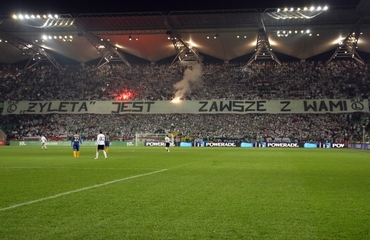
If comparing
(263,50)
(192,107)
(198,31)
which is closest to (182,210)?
(198,31)

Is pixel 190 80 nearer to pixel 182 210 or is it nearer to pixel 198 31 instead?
pixel 198 31

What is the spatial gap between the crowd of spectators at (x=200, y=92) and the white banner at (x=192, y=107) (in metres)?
1.09

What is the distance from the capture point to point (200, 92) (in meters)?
63.2

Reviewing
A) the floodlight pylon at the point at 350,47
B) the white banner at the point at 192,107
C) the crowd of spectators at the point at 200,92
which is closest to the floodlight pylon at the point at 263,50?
the crowd of spectators at the point at 200,92

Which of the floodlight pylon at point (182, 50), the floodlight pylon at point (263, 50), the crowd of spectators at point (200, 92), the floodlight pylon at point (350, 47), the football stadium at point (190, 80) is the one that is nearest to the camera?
the football stadium at point (190, 80)

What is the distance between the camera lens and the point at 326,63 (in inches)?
2495

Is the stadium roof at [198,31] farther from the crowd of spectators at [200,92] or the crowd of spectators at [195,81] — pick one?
the crowd of spectators at [200,92]

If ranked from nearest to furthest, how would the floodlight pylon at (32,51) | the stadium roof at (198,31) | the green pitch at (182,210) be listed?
the green pitch at (182,210) < the stadium roof at (198,31) < the floodlight pylon at (32,51)

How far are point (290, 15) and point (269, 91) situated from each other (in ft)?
53.8

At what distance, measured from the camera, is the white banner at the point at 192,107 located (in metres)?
57.2

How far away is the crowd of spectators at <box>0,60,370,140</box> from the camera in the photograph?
57.6 m

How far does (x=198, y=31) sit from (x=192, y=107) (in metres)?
12.6

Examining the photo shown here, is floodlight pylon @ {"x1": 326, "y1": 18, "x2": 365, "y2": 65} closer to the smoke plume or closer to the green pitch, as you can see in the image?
the smoke plume

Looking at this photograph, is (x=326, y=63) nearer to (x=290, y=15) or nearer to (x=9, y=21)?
(x=290, y=15)
